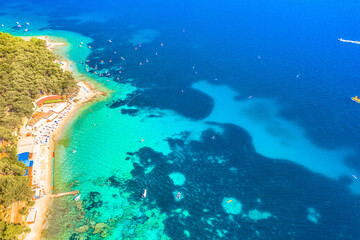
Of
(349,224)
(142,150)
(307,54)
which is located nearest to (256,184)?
(349,224)

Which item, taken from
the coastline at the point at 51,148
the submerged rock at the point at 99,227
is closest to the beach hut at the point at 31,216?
the coastline at the point at 51,148

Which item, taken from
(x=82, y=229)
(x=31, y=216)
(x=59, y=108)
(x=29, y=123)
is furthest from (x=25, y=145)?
(x=82, y=229)

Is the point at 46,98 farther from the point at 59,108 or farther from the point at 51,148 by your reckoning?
the point at 51,148

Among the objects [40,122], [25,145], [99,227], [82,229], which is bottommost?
[99,227]

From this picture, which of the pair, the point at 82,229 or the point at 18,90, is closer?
the point at 82,229

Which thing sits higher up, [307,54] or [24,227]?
[307,54]

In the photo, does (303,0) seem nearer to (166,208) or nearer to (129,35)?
(129,35)
